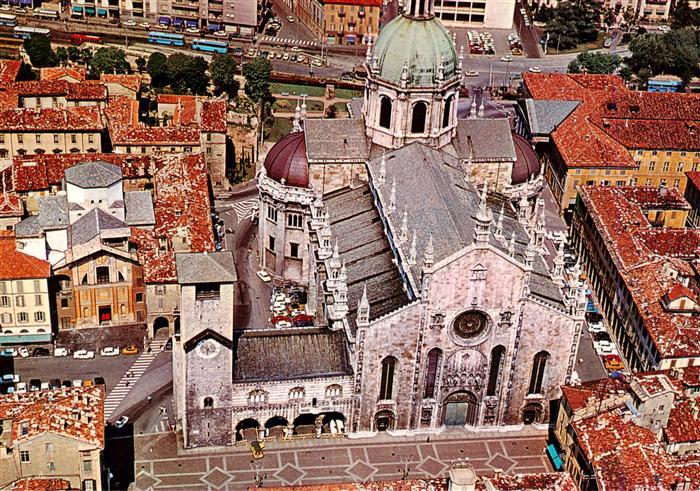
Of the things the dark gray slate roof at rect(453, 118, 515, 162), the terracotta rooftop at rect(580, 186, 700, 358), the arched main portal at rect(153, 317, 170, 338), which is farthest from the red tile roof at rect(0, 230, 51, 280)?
the terracotta rooftop at rect(580, 186, 700, 358)

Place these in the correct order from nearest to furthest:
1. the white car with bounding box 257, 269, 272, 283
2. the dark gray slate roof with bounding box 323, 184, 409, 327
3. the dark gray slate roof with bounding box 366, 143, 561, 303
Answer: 1. the dark gray slate roof with bounding box 366, 143, 561, 303
2. the dark gray slate roof with bounding box 323, 184, 409, 327
3. the white car with bounding box 257, 269, 272, 283

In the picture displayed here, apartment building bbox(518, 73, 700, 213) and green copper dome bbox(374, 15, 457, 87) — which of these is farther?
apartment building bbox(518, 73, 700, 213)

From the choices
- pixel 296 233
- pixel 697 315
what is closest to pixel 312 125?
pixel 296 233

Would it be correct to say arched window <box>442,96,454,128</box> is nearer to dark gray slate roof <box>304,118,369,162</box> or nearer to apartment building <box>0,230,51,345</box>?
dark gray slate roof <box>304,118,369,162</box>


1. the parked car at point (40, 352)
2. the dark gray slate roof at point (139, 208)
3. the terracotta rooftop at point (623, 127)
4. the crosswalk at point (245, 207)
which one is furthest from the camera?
the terracotta rooftop at point (623, 127)

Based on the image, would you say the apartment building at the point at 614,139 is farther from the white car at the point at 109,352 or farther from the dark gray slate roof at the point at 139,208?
the white car at the point at 109,352

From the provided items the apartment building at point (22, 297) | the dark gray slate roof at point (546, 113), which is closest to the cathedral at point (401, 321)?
the apartment building at point (22, 297)

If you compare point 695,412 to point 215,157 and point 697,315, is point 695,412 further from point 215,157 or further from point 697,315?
point 215,157

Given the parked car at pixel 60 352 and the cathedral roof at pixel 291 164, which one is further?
the cathedral roof at pixel 291 164
